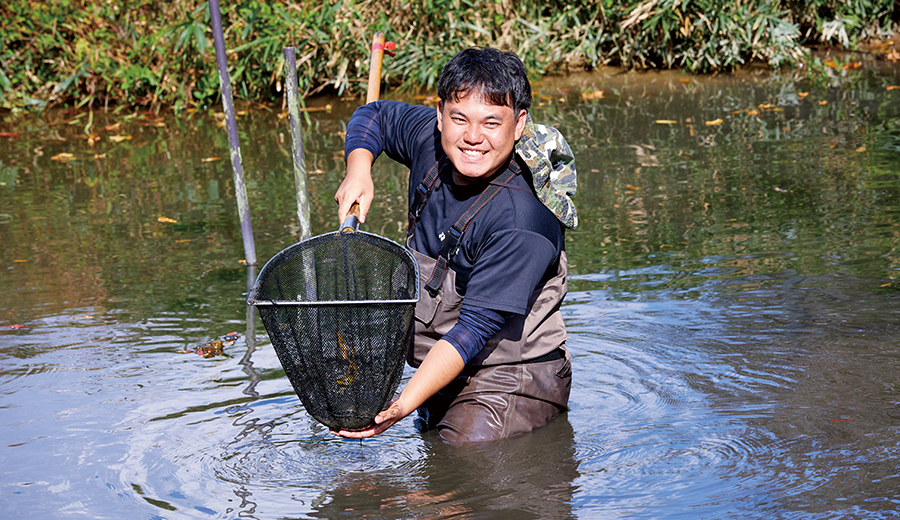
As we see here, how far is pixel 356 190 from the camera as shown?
3.71 meters

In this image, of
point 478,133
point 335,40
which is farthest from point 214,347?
point 335,40

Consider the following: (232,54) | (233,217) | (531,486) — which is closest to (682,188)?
(233,217)

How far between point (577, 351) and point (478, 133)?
1711mm

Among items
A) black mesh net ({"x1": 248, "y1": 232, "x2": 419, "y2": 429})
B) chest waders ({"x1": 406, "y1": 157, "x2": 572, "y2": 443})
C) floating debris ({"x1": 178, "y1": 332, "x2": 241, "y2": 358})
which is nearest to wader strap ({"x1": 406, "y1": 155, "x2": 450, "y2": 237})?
chest waders ({"x1": 406, "y1": 157, "x2": 572, "y2": 443})

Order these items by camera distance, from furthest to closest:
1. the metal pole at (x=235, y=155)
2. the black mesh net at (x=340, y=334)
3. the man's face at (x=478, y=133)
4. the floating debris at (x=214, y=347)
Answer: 1. the metal pole at (x=235, y=155)
2. the floating debris at (x=214, y=347)
3. the man's face at (x=478, y=133)
4. the black mesh net at (x=340, y=334)

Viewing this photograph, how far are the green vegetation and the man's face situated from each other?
26.6ft

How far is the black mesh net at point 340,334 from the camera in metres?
3.19

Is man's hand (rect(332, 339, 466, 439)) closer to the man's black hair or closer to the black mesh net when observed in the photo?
the black mesh net

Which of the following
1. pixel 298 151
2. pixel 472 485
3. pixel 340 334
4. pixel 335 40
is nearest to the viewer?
pixel 340 334

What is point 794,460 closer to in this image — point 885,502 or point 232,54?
point 885,502

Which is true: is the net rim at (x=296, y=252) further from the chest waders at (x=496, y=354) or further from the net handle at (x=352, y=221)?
the chest waders at (x=496, y=354)

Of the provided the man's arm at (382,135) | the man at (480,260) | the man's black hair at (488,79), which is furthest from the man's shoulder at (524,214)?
the man's arm at (382,135)

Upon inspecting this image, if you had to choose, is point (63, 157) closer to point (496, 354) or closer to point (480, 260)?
point (496, 354)

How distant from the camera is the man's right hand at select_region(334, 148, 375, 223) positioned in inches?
145
